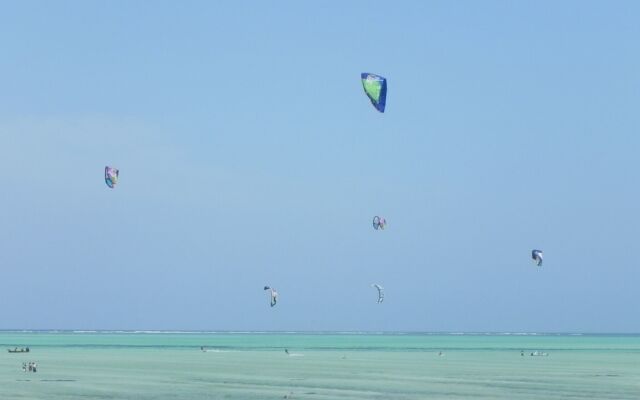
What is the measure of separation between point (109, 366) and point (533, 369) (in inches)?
1034

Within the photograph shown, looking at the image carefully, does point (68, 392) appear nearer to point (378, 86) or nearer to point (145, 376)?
point (145, 376)

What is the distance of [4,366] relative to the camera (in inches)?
2817

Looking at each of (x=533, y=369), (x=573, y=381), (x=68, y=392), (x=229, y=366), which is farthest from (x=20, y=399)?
(x=533, y=369)

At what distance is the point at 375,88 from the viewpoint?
44812 mm

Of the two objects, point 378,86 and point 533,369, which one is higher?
point 378,86

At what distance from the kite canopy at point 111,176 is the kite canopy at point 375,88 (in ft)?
53.3

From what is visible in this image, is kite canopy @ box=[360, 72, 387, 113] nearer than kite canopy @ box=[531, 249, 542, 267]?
Yes

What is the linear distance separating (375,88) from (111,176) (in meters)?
18.5

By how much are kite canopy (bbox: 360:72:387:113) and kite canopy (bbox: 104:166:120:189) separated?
1624cm

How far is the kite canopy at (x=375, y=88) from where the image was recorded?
43.7 m

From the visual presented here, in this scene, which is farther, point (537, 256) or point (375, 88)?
point (537, 256)

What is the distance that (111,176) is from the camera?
190ft

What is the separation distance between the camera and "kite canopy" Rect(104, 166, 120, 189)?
56.5m

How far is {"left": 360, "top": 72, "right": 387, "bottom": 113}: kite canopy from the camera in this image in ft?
143
